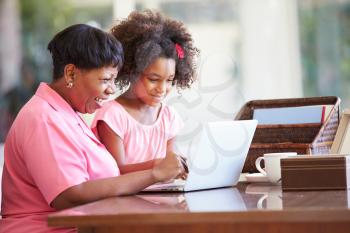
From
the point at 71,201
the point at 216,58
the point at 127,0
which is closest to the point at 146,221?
the point at 71,201

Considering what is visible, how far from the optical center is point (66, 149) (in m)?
1.78

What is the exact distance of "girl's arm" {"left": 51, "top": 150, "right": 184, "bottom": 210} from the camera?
5.66 ft

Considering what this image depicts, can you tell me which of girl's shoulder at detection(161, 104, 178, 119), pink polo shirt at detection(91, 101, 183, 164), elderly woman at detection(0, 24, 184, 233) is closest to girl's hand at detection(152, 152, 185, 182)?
elderly woman at detection(0, 24, 184, 233)

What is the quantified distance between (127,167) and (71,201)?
51 centimetres

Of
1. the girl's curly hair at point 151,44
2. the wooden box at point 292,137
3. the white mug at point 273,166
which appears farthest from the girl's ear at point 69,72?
the wooden box at point 292,137

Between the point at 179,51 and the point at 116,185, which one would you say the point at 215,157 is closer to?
the point at 116,185

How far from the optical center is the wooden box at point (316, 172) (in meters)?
1.78

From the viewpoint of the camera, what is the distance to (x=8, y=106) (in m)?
5.58

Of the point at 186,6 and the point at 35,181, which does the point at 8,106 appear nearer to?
the point at 186,6

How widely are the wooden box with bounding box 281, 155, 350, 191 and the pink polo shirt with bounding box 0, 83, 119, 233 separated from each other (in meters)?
0.47

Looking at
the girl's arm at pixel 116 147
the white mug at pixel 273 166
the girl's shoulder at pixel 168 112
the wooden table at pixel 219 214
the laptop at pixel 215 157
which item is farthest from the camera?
the girl's shoulder at pixel 168 112

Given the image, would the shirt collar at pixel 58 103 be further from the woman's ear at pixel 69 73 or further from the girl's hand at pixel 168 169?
the girl's hand at pixel 168 169

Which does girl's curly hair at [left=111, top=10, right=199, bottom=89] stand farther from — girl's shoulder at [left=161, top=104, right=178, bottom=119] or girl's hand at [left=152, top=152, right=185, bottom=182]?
girl's hand at [left=152, top=152, right=185, bottom=182]

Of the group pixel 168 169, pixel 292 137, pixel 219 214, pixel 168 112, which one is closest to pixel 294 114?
pixel 292 137
